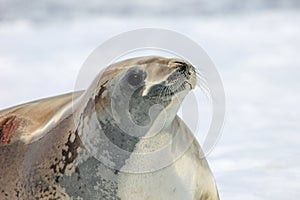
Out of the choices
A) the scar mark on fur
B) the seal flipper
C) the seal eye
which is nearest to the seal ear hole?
the seal eye

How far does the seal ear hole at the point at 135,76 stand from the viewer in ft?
14.4

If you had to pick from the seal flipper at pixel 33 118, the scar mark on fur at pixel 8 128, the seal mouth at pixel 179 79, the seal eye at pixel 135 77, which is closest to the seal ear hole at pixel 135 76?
the seal eye at pixel 135 77

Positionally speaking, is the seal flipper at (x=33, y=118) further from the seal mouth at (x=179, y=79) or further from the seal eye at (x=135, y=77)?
the seal mouth at (x=179, y=79)

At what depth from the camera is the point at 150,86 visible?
435 centimetres

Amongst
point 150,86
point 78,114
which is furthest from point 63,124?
point 150,86

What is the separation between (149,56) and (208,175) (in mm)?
1160

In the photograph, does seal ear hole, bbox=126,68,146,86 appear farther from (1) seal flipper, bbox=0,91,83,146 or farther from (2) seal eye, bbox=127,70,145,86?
(1) seal flipper, bbox=0,91,83,146

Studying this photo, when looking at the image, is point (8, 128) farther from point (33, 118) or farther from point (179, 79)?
point (179, 79)

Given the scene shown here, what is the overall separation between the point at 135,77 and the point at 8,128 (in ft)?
4.69

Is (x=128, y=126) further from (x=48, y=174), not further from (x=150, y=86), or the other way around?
(x=48, y=174)

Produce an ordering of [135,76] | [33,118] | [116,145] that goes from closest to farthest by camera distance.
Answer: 1. [135,76]
2. [116,145]
3. [33,118]

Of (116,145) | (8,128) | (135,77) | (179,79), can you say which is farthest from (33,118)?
(179,79)

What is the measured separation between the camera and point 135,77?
14.5ft

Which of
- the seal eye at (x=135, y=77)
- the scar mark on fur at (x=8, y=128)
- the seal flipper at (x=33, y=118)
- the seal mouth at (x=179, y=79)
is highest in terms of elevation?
the seal mouth at (x=179, y=79)
